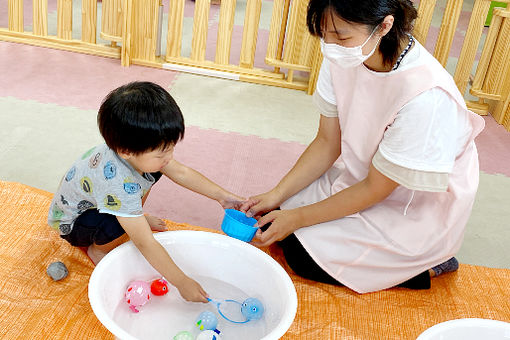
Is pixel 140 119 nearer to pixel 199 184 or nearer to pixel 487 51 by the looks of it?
pixel 199 184

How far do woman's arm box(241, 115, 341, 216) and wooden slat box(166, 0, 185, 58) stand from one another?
1.28m

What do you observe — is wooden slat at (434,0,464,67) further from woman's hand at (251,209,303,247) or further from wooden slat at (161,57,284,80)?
woman's hand at (251,209,303,247)

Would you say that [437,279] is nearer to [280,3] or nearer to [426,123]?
[426,123]

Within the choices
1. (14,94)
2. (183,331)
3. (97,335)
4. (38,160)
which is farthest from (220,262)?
(14,94)

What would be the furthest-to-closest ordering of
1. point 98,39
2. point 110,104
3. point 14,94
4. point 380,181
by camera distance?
point 98,39 → point 14,94 → point 380,181 → point 110,104

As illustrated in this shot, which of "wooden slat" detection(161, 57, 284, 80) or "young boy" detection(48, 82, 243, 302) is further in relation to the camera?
"wooden slat" detection(161, 57, 284, 80)

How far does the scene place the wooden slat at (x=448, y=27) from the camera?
7.52 feet

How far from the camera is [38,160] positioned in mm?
1707

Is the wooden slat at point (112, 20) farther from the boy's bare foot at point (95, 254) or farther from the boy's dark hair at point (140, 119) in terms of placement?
the boy's dark hair at point (140, 119)

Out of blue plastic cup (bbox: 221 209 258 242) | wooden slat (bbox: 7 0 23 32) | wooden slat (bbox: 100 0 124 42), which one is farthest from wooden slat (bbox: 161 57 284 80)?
blue plastic cup (bbox: 221 209 258 242)

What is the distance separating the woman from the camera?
1047mm

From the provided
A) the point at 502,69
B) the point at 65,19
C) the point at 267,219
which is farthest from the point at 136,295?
the point at 502,69

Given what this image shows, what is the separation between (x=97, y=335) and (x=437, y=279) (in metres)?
0.81

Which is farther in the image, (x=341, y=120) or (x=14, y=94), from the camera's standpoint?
(x=14, y=94)
